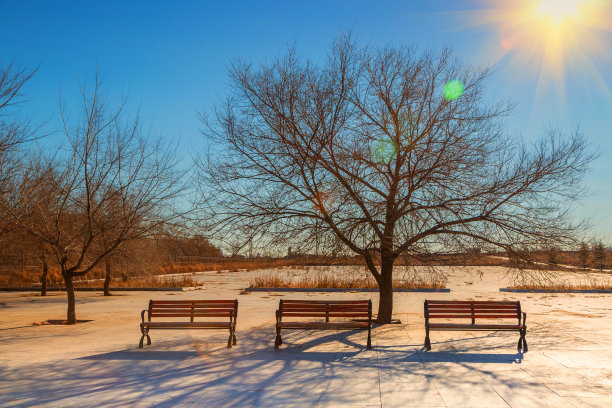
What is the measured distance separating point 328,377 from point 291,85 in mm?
6882

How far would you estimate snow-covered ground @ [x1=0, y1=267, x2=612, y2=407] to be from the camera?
6.31 metres

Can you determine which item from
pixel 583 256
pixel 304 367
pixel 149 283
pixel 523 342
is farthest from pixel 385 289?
pixel 149 283

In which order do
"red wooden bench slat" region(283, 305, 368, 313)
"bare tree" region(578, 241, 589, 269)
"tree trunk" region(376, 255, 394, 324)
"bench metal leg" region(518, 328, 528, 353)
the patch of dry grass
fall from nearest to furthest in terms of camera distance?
"bench metal leg" region(518, 328, 528, 353) < "red wooden bench slat" region(283, 305, 368, 313) < "bare tree" region(578, 241, 589, 269) < "tree trunk" region(376, 255, 394, 324) < the patch of dry grass

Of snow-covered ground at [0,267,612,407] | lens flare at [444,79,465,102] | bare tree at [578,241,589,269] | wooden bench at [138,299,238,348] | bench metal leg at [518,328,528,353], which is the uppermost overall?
lens flare at [444,79,465,102]

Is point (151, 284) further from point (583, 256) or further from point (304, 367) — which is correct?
point (583, 256)

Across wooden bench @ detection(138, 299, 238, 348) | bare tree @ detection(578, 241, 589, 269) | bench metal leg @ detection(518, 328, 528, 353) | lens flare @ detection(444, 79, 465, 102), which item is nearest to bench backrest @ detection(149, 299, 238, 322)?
wooden bench @ detection(138, 299, 238, 348)

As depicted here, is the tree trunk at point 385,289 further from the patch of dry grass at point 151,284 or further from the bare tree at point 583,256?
the patch of dry grass at point 151,284

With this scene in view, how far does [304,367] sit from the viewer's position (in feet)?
26.6

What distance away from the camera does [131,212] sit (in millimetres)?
12992

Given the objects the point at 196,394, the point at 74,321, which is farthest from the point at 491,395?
the point at 74,321

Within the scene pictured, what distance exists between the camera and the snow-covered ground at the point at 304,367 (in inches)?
248

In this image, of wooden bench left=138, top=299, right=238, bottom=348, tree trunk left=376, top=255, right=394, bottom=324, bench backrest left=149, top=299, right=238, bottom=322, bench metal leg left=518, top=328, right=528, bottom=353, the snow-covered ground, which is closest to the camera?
the snow-covered ground

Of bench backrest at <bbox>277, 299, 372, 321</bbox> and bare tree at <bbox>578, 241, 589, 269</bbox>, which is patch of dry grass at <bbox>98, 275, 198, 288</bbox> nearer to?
bench backrest at <bbox>277, 299, 372, 321</bbox>

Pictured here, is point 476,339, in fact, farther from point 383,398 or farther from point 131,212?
point 131,212
